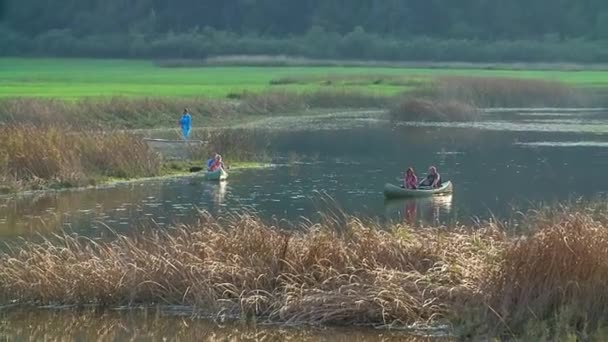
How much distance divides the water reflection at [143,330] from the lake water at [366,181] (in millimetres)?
4412

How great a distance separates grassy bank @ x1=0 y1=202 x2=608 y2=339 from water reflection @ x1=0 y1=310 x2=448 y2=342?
0.75ft

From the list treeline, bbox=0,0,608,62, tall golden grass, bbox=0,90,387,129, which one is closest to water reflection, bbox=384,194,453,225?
tall golden grass, bbox=0,90,387,129

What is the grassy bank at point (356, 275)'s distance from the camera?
15.1m

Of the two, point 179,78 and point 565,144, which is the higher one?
point 565,144

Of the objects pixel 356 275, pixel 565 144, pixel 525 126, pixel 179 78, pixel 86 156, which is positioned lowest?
pixel 179 78

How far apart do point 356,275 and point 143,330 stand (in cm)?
291

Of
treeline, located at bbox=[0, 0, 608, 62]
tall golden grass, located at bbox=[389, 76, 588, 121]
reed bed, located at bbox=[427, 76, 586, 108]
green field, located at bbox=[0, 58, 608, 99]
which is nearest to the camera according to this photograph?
green field, located at bbox=[0, 58, 608, 99]

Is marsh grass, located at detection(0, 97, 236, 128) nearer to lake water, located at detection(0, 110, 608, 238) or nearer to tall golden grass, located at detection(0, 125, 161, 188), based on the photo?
lake water, located at detection(0, 110, 608, 238)

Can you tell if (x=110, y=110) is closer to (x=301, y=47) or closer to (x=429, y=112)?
(x=429, y=112)

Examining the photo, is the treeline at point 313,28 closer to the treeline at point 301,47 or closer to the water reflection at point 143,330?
the treeline at point 301,47

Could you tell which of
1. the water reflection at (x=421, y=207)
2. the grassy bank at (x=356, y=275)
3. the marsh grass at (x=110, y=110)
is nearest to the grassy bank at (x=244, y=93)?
the marsh grass at (x=110, y=110)

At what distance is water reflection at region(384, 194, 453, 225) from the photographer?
29.1 meters

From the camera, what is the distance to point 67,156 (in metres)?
32.8

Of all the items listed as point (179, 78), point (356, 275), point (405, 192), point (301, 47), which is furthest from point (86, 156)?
point (301, 47)
